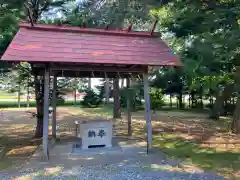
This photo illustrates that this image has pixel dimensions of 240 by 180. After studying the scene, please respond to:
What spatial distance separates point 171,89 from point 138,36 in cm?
1236

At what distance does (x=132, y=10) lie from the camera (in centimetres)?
920

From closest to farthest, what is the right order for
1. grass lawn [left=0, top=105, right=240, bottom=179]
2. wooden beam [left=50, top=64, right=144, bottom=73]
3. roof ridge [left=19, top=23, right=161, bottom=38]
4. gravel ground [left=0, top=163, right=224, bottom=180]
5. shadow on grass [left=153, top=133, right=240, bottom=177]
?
1. gravel ground [left=0, top=163, right=224, bottom=180]
2. shadow on grass [left=153, top=133, right=240, bottom=177]
3. grass lawn [left=0, top=105, right=240, bottom=179]
4. wooden beam [left=50, top=64, right=144, bottom=73]
5. roof ridge [left=19, top=23, right=161, bottom=38]

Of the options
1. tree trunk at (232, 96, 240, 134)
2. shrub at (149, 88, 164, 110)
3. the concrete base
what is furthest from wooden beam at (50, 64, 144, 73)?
shrub at (149, 88, 164, 110)

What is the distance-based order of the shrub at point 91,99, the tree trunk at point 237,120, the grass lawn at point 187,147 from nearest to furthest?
the grass lawn at point 187,147, the tree trunk at point 237,120, the shrub at point 91,99

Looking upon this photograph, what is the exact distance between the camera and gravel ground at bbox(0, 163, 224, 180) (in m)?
4.45

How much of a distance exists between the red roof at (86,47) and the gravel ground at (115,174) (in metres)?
2.17

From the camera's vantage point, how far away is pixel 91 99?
20000mm

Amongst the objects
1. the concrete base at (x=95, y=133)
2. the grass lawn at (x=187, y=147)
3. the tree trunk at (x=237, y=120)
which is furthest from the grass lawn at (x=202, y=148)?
the concrete base at (x=95, y=133)

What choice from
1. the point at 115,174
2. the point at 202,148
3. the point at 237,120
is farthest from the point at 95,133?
the point at 237,120

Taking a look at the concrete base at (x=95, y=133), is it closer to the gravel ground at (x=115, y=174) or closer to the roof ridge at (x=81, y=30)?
the gravel ground at (x=115, y=174)

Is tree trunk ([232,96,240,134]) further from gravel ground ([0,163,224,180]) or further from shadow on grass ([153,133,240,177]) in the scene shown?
gravel ground ([0,163,224,180])

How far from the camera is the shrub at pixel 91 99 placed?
19.9 m

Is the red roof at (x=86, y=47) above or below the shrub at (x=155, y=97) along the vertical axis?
above

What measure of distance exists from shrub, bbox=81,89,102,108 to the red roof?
539 inches
